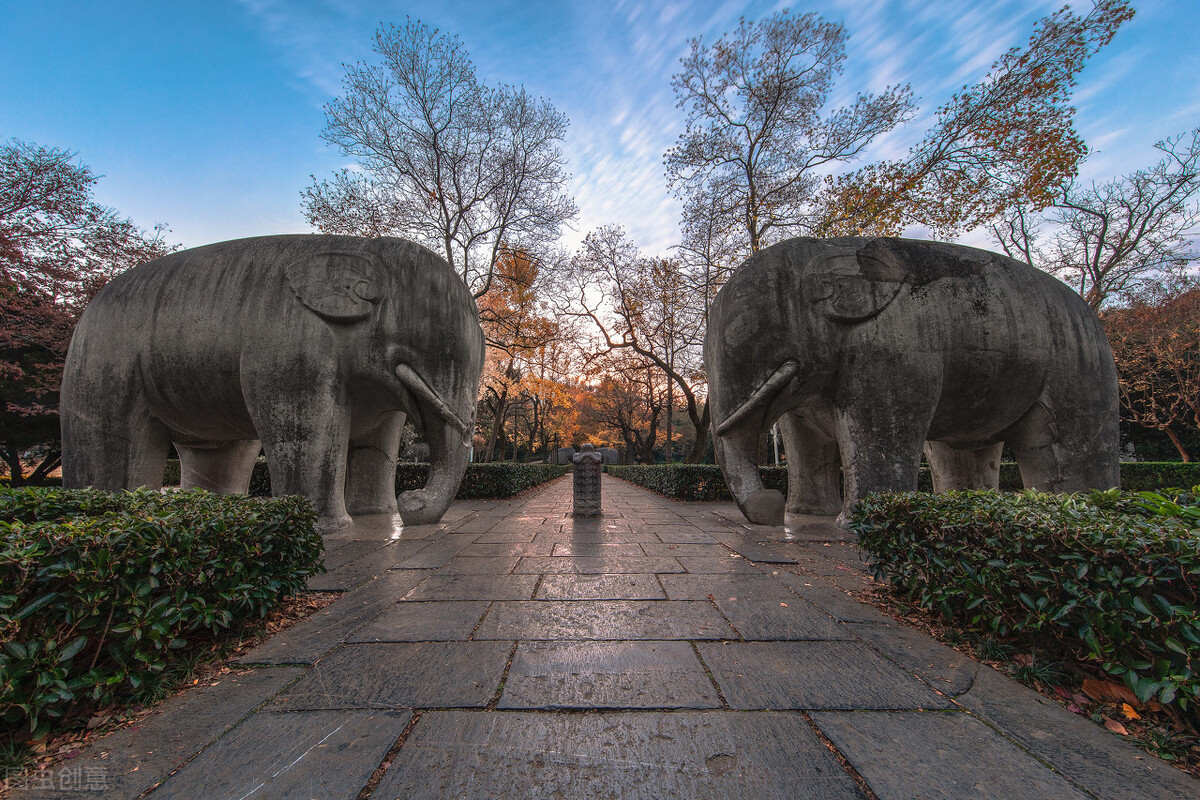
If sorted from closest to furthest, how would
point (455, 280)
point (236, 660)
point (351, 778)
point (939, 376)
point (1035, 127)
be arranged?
1. point (351, 778)
2. point (236, 660)
3. point (939, 376)
4. point (455, 280)
5. point (1035, 127)

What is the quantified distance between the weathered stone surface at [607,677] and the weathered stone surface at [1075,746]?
982 millimetres

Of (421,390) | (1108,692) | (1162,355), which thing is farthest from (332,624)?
(1162,355)

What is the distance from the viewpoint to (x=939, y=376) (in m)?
4.71

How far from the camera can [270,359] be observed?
4.66 meters

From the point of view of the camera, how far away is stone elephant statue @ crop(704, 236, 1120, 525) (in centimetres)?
473

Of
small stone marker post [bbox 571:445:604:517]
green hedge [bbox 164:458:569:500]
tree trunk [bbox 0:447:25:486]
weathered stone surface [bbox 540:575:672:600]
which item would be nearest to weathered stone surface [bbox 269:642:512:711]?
weathered stone surface [bbox 540:575:672:600]

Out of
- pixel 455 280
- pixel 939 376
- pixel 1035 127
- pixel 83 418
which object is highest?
pixel 1035 127

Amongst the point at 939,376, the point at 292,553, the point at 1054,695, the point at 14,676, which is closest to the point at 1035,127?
the point at 939,376

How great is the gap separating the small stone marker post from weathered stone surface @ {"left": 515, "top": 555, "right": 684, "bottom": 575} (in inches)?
109

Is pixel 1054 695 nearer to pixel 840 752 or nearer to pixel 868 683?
pixel 868 683

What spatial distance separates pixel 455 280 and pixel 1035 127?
44.2 feet

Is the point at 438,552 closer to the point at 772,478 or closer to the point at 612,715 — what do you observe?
the point at 612,715

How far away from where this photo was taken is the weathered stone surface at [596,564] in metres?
3.73

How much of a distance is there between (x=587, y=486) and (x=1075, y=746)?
5.82 m
